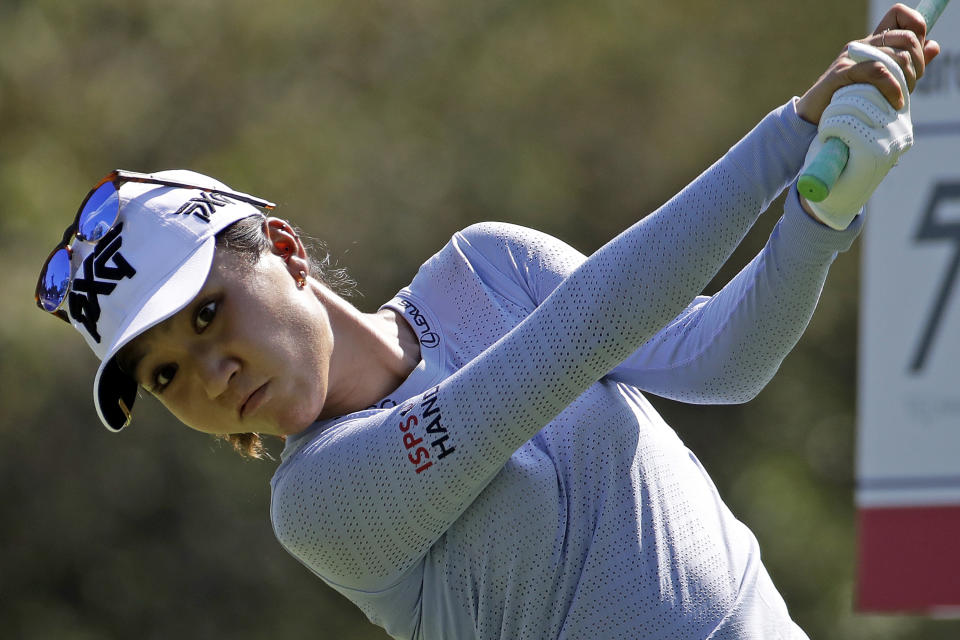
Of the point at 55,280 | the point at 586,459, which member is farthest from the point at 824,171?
the point at 55,280

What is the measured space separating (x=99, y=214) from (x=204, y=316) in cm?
23

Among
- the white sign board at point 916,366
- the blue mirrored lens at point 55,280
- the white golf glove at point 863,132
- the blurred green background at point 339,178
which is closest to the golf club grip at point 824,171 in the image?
the white golf glove at point 863,132

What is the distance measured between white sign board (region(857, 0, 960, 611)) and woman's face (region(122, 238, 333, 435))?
2.29 meters

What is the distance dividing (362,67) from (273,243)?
7.49m

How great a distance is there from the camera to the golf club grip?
59.6 inches

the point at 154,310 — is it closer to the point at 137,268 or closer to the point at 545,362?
the point at 137,268

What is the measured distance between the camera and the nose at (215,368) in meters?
1.77

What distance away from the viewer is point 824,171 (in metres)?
1.51

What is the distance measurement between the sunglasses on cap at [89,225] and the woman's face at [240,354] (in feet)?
0.48

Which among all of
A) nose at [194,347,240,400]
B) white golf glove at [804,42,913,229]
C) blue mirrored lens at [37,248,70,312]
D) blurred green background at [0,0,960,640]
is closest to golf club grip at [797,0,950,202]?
white golf glove at [804,42,913,229]

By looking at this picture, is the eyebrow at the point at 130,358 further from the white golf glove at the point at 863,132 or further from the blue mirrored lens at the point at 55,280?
the white golf glove at the point at 863,132

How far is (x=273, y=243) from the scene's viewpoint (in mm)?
1894

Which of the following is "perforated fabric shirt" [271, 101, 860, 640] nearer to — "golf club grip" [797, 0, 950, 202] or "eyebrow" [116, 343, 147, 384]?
"golf club grip" [797, 0, 950, 202]

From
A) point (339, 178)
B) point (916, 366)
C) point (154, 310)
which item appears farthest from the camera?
point (339, 178)
